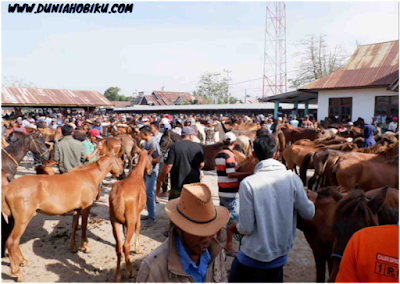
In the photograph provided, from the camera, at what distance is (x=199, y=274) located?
1800 mm

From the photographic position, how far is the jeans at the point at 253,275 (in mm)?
2418

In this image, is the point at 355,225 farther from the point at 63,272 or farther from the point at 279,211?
the point at 63,272

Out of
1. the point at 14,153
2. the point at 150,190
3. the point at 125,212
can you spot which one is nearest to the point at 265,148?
the point at 125,212

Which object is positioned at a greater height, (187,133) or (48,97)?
(48,97)

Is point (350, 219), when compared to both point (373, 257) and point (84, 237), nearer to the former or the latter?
point (373, 257)

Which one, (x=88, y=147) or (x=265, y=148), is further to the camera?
(x=88, y=147)

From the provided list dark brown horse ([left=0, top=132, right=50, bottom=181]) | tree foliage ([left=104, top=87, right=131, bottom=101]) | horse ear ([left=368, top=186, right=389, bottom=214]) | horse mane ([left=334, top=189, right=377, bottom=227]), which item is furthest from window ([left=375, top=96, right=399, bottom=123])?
tree foliage ([left=104, top=87, right=131, bottom=101])

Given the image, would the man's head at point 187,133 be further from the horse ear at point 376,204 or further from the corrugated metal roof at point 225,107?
the corrugated metal roof at point 225,107

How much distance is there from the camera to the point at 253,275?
2430mm

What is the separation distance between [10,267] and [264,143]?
4.41 metres

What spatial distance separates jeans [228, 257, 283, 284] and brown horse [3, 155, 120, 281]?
10.1ft

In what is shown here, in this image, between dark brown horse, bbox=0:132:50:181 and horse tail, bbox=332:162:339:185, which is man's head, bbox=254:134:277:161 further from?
dark brown horse, bbox=0:132:50:181

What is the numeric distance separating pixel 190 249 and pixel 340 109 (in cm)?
1995

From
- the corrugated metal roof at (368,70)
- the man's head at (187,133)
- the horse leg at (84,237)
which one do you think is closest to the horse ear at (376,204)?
the man's head at (187,133)
